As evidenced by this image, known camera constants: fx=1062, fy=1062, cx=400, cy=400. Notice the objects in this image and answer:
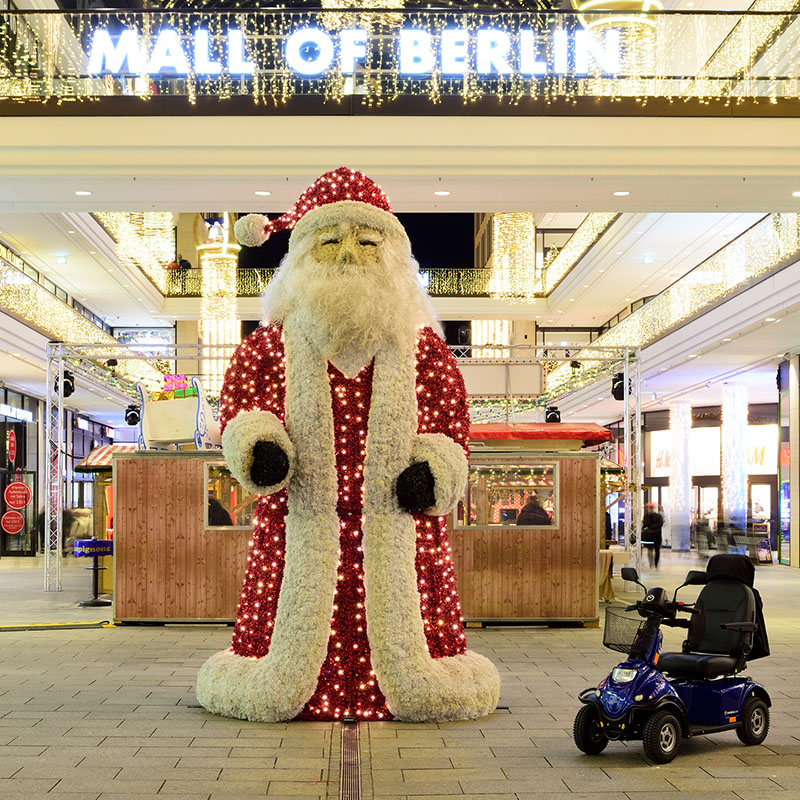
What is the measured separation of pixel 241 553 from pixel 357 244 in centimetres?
482

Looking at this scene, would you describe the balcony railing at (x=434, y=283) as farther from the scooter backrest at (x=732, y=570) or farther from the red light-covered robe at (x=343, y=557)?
the scooter backrest at (x=732, y=570)

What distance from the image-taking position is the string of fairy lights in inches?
393

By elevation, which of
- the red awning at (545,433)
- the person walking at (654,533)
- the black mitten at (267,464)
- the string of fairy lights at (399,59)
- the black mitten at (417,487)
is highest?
the string of fairy lights at (399,59)

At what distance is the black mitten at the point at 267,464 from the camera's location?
508 centimetres

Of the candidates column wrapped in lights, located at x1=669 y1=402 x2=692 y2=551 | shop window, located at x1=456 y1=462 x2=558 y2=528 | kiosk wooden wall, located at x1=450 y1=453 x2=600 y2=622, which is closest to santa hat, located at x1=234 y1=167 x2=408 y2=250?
shop window, located at x1=456 y1=462 x2=558 y2=528

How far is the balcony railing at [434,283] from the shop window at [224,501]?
14.4 metres

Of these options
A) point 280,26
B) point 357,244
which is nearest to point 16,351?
point 280,26

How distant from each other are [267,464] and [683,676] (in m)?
2.18

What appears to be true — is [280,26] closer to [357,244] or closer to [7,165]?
[7,165]

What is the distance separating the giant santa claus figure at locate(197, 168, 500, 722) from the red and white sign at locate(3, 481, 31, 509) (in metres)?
18.6

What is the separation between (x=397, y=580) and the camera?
17.1 feet

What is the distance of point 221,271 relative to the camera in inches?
800

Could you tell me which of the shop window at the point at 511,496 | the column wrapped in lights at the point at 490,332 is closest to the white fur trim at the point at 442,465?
the shop window at the point at 511,496

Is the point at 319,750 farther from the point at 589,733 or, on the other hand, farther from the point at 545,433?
the point at 545,433
